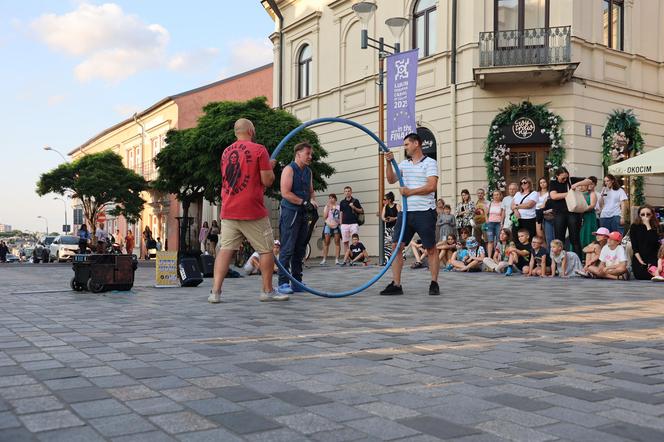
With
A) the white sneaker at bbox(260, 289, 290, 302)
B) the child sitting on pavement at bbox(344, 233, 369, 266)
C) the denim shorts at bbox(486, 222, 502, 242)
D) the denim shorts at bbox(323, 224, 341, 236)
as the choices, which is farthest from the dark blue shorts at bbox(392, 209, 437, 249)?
the denim shorts at bbox(323, 224, 341, 236)

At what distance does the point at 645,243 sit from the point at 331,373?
9705 mm

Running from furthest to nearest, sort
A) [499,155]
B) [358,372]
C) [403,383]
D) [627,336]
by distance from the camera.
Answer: [499,155] → [627,336] → [358,372] → [403,383]

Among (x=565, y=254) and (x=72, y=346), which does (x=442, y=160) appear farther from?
(x=72, y=346)

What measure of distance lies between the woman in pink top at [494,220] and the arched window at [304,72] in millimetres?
13917

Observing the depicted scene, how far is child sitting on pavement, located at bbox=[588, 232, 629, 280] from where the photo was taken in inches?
Result: 461

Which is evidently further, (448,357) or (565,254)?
(565,254)

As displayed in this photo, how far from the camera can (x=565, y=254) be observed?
12555 mm

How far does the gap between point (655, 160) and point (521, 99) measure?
673 cm

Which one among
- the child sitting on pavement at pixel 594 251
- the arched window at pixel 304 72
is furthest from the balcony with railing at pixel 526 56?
the arched window at pixel 304 72

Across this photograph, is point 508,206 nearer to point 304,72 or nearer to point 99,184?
point 304,72

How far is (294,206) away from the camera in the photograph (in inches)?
337

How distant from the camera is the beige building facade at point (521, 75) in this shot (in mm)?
19312

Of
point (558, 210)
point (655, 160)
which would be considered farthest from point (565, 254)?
point (655, 160)

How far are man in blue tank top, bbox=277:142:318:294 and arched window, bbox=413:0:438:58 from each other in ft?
45.9
